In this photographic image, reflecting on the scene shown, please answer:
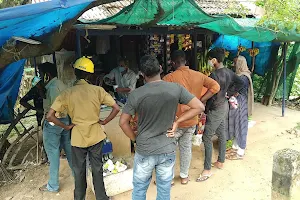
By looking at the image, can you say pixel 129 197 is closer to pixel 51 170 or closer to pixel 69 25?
pixel 51 170

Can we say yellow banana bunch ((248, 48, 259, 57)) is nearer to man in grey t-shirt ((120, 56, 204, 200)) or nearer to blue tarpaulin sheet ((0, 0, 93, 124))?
man in grey t-shirt ((120, 56, 204, 200))

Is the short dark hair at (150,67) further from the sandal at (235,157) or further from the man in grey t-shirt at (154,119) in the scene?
the sandal at (235,157)

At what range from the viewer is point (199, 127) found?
15.0 ft

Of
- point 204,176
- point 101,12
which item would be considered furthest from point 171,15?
point 204,176

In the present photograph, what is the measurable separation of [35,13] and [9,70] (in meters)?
3.04

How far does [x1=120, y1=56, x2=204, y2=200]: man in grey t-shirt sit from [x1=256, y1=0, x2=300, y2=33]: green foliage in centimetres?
340

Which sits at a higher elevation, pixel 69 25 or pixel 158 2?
pixel 158 2

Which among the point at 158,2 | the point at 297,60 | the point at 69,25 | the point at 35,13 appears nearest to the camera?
the point at 35,13

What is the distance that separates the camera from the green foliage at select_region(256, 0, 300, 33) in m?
5.12

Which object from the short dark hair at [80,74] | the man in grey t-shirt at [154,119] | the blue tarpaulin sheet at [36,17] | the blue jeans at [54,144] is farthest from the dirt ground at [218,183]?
the blue tarpaulin sheet at [36,17]

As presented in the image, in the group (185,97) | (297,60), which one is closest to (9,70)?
(185,97)

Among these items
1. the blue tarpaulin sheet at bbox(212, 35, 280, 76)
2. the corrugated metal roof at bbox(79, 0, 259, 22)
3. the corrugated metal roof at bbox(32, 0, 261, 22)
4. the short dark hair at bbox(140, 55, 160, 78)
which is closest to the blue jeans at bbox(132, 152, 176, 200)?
the short dark hair at bbox(140, 55, 160, 78)

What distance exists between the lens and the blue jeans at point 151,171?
98.5 inches

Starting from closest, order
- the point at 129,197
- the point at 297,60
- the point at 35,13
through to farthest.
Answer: the point at 35,13, the point at 129,197, the point at 297,60
